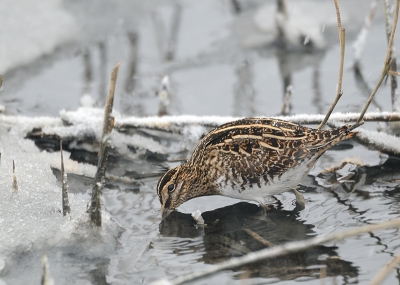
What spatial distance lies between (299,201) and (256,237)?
0.67 m

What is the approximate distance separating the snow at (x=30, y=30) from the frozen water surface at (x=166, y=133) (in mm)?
18

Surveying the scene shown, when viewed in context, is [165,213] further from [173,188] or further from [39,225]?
[39,225]

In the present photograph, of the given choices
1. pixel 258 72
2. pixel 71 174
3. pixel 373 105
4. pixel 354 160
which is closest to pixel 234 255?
pixel 354 160

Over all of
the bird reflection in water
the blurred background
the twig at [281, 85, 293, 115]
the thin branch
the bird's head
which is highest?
the blurred background

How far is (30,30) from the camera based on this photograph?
805cm

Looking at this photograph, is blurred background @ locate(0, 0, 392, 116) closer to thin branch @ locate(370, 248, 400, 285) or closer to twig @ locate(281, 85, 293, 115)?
twig @ locate(281, 85, 293, 115)

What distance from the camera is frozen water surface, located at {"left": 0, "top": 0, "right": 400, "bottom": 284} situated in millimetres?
3965

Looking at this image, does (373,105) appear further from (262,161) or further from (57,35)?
(57,35)

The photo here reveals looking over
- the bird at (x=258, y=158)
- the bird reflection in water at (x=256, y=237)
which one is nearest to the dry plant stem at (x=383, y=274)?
the bird reflection in water at (x=256, y=237)

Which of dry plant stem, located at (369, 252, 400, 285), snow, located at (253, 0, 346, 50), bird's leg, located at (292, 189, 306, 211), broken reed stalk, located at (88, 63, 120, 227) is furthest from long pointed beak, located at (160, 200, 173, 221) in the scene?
snow, located at (253, 0, 346, 50)

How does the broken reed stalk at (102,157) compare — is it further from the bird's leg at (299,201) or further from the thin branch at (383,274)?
the thin branch at (383,274)

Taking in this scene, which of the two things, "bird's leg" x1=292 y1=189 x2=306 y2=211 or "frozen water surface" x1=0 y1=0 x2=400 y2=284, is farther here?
"bird's leg" x1=292 y1=189 x2=306 y2=211

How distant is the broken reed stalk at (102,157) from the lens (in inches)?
138

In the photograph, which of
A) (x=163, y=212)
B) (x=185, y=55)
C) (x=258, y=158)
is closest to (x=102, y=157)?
(x=163, y=212)
